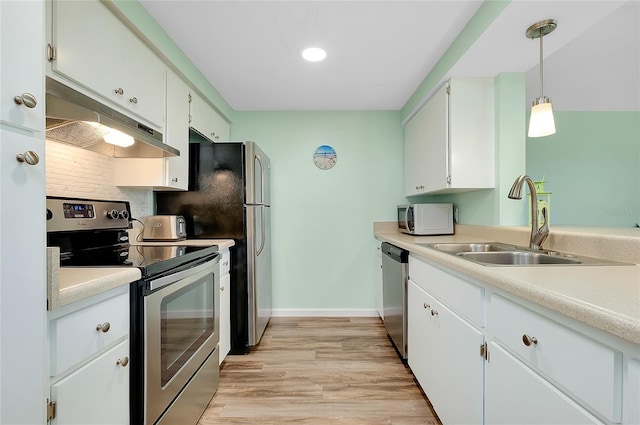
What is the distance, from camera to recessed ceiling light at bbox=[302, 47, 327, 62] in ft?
6.63

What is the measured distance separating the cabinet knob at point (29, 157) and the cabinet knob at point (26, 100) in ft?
0.35

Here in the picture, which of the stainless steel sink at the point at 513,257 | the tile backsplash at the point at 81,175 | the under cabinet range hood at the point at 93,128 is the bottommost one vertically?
the stainless steel sink at the point at 513,257

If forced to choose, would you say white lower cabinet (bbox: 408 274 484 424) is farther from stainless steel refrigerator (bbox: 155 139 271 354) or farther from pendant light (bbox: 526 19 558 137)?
stainless steel refrigerator (bbox: 155 139 271 354)

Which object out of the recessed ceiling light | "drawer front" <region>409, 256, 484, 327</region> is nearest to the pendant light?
"drawer front" <region>409, 256, 484, 327</region>

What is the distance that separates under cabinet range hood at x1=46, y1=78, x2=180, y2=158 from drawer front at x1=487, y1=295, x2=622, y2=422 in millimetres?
1605

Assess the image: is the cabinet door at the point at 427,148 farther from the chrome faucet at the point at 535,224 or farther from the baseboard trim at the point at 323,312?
the baseboard trim at the point at 323,312

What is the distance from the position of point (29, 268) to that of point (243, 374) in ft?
5.65

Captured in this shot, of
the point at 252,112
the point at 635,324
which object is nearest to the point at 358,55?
the point at 252,112

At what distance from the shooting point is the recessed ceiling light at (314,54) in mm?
2020

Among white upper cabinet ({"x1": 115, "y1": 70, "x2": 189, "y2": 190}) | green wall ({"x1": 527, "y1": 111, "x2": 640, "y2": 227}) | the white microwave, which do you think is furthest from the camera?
green wall ({"x1": 527, "y1": 111, "x2": 640, "y2": 227})

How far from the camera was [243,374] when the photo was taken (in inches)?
81.3

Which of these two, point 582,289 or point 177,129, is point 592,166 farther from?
point 177,129

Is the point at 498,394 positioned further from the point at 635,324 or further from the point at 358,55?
the point at 358,55

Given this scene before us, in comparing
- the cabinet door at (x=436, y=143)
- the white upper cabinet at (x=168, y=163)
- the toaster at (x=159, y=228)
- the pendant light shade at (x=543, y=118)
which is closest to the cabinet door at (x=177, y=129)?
the white upper cabinet at (x=168, y=163)
